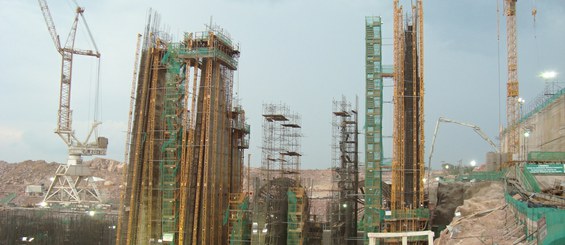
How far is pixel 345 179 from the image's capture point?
145 ft

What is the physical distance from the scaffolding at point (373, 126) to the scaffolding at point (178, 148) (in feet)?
35.2

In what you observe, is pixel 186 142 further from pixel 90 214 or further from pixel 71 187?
pixel 71 187

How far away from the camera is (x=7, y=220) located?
53.0m

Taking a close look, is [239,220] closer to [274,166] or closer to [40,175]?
[274,166]

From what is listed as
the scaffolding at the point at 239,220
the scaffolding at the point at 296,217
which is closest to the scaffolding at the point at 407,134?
the scaffolding at the point at 296,217

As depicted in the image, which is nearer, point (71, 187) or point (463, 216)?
point (463, 216)

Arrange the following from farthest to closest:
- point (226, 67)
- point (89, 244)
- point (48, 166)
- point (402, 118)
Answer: point (48, 166)
point (89, 244)
point (226, 67)
point (402, 118)

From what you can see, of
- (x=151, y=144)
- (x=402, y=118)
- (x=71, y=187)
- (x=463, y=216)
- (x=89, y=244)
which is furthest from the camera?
(x=71, y=187)

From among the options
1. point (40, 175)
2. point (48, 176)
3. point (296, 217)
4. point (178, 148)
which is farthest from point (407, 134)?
point (40, 175)

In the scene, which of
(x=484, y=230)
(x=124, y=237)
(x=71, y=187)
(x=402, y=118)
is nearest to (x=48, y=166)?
(x=71, y=187)

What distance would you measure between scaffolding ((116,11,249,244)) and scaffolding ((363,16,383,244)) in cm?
1072

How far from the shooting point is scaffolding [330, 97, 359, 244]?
42.5 meters

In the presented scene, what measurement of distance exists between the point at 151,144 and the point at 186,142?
7.98 ft

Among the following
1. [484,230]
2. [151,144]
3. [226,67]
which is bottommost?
[484,230]
